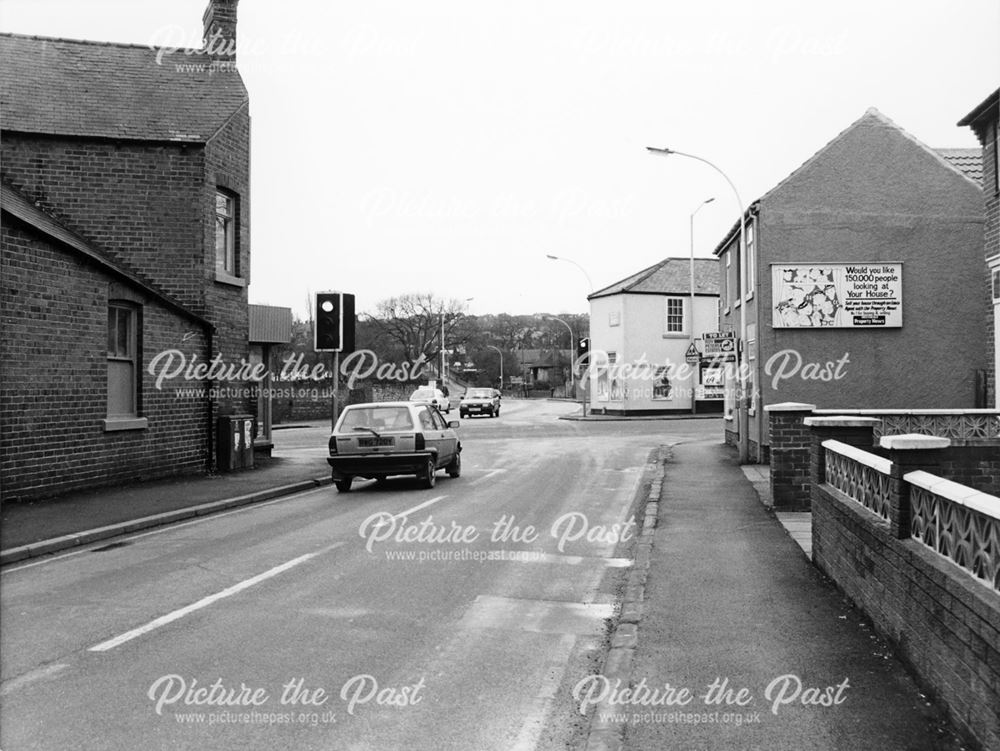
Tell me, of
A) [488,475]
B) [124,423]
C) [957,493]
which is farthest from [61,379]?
[957,493]

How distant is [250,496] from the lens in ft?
48.2

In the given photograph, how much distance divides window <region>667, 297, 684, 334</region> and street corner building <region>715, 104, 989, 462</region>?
29.0m

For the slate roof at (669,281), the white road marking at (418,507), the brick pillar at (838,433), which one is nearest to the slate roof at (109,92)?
the white road marking at (418,507)

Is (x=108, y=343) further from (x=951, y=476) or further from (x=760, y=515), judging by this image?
(x=951, y=476)

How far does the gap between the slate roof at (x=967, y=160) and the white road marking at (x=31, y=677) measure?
20913 millimetres

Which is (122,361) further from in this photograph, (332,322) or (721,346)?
(721,346)

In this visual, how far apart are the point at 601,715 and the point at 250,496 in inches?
426

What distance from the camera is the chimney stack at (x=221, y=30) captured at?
67.4 ft

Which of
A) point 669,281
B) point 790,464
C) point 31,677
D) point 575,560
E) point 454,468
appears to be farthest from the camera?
point 669,281

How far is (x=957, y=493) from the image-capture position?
15.4ft

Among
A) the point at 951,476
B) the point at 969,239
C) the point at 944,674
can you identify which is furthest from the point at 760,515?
the point at 969,239

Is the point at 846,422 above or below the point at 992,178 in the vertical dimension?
below

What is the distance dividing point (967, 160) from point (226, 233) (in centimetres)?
1710

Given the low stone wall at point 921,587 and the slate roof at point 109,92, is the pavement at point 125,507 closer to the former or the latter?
the slate roof at point 109,92
